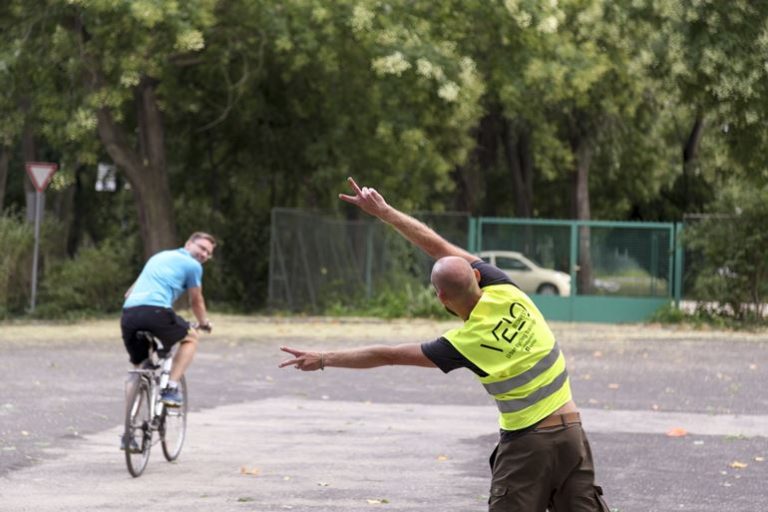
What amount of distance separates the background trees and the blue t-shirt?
1359 cm

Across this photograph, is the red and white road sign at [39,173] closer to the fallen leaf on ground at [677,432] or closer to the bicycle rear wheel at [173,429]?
the fallen leaf on ground at [677,432]

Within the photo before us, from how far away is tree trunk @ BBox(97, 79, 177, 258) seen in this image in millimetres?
31484

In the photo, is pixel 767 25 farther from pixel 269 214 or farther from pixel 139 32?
pixel 269 214

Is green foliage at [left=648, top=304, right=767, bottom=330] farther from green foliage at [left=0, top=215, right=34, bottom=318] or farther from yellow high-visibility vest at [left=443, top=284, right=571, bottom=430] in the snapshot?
yellow high-visibility vest at [left=443, top=284, right=571, bottom=430]

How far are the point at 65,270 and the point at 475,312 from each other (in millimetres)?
27002

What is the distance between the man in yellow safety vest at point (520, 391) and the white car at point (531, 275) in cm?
2597

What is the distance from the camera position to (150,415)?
456 inches

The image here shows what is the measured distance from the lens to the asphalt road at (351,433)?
1023 centimetres

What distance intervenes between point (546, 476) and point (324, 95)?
26.8m

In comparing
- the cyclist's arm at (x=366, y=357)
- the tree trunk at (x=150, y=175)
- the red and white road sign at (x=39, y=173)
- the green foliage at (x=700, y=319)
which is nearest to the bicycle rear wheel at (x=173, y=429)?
the cyclist's arm at (x=366, y=357)

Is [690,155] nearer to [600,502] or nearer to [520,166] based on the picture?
[520,166]

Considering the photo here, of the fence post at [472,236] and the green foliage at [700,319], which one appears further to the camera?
the fence post at [472,236]

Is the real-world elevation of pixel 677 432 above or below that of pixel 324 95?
below

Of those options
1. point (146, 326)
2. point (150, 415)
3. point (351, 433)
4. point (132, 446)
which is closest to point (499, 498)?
point (132, 446)
